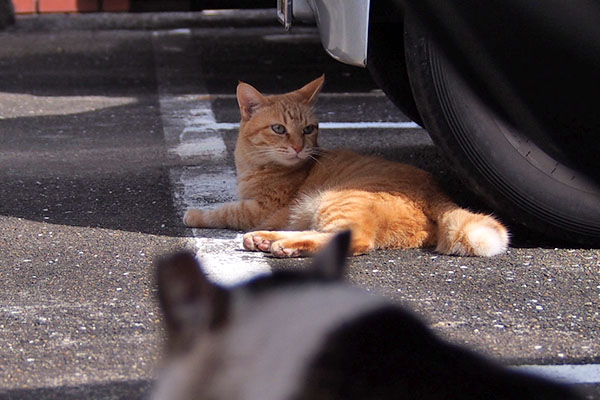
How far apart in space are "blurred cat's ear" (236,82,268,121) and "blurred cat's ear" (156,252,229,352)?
129 inches

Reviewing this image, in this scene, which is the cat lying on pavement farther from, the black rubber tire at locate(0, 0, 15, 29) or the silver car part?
the black rubber tire at locate(0, 0, 15, 29)

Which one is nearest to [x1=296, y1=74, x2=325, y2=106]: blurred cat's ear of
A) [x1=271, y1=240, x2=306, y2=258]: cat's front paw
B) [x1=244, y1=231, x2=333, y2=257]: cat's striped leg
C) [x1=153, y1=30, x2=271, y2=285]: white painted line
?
[x1=153, y1=30, x2=271, y2=285]: white painted line

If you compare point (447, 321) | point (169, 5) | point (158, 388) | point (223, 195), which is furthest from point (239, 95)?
A: point (169, 5)

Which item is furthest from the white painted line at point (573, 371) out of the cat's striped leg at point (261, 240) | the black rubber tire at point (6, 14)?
the black rubber tire at point (6, 14)

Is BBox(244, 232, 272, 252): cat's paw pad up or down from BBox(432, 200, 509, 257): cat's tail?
down

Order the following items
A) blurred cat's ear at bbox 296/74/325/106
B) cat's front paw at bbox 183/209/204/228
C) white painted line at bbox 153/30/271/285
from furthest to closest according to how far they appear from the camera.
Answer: blurred cat's ear at bbox 296/74/325/106 < cat's front paw at bbox 183/209/204/228 < white painted line at bbox 153/30/271/285

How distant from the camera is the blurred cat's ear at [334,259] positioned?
1.38m

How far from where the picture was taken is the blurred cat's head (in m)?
4.39

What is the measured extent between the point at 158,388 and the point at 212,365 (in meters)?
0.13

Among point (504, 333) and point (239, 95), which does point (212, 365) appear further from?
point (239, 95)

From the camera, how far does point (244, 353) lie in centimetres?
132

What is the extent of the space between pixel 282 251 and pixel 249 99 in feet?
4.07

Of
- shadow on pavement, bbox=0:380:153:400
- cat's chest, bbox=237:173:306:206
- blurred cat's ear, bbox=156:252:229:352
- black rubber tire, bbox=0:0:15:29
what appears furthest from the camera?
black rubber tire, bbox=0:0:15:29

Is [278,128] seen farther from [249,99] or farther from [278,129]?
[249,99]
